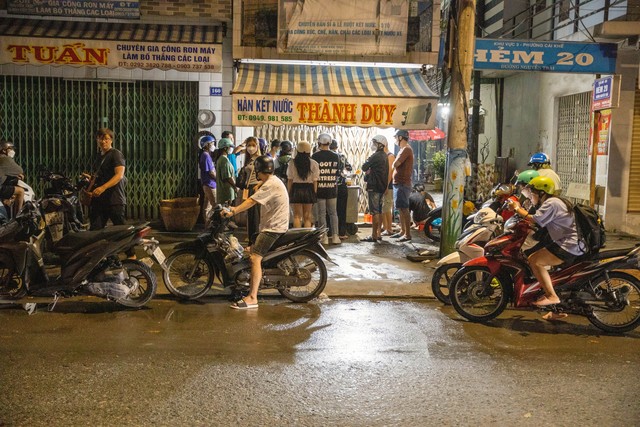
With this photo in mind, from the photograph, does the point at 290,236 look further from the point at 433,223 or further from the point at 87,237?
the point at 433,223

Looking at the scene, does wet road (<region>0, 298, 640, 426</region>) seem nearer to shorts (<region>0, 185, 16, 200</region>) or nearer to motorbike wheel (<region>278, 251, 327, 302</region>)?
motorbike wheel (<region>278, 251, 327, 302</region>)

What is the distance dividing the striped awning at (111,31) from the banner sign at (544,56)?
464 centimetres

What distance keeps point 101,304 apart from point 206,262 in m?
1.24

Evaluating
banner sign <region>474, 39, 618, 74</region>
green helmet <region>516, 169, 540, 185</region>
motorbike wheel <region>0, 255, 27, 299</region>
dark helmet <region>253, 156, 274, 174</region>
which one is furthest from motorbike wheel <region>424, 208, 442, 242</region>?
motorbike wheel <region>0, 255, 27, 299</region>

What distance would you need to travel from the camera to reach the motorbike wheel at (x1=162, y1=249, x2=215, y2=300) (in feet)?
26.0

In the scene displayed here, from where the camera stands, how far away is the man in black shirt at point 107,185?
880 cm

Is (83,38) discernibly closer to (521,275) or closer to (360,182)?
(360,182)

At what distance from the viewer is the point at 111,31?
1233 cm

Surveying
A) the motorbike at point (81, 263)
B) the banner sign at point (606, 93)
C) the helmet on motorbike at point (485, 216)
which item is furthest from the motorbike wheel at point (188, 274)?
the banner sign at point (606, 93)

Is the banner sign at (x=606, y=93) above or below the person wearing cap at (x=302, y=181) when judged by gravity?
above

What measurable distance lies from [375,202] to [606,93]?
4.52 meters

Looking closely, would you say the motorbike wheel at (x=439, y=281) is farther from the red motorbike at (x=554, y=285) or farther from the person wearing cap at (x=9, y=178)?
the person wearing cap at (x=9, y=178)

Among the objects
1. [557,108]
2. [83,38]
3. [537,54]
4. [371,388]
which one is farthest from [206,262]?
[557,108]

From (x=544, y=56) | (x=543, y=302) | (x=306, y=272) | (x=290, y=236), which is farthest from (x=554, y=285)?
(x=544, y=56)
